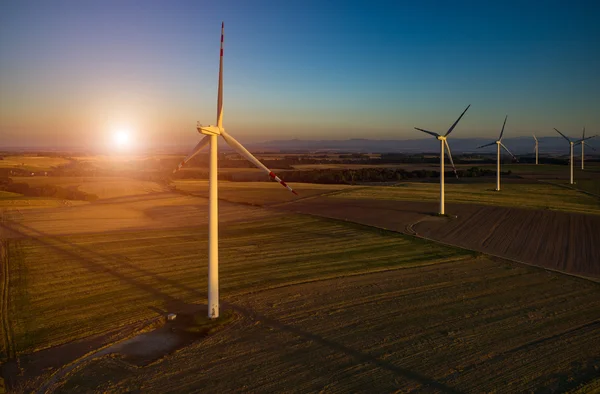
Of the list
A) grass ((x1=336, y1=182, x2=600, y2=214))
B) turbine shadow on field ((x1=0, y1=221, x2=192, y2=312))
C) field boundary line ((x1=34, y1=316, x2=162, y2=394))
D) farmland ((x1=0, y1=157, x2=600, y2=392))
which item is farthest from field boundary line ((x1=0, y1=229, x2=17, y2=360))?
grass ((x1=336, y1=182, x2=600, y2=214))

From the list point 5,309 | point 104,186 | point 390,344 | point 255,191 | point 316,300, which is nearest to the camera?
point 390,344

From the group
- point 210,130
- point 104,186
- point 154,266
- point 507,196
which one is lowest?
point 154,266

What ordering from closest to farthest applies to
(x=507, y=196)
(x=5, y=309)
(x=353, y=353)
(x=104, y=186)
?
(x=353, y=353), (x=5, y=309), (x=507, y=196), (x=104, y=186)

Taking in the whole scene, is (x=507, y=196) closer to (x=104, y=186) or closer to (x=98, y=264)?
(x=98, y=264)

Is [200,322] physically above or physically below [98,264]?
below

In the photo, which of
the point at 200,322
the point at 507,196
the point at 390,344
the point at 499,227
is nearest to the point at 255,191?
the point at 507,196

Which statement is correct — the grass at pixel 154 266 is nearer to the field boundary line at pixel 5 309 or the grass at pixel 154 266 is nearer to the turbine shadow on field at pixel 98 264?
the turbine shadow on field at pixel 98 264
